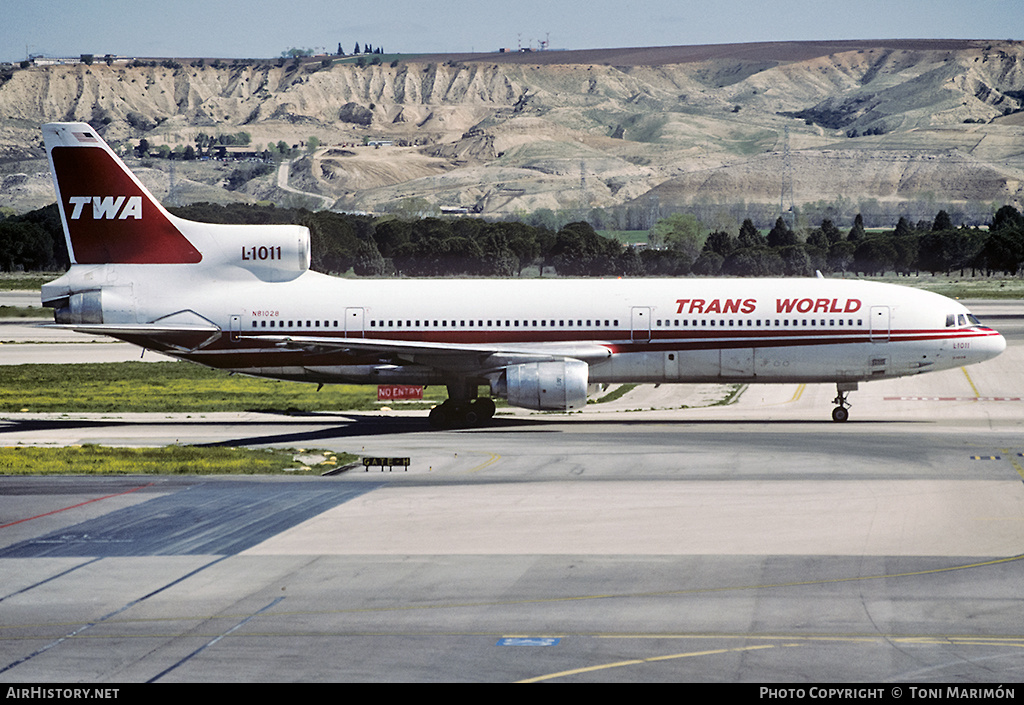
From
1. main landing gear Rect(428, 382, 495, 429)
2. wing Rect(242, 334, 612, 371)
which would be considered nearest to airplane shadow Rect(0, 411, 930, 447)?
main landing gear Rect(428, 382, 495, 429)

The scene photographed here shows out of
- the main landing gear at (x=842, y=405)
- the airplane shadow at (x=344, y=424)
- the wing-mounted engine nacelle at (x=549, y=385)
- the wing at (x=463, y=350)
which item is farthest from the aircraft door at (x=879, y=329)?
the wing-mounted engine nacelle at (x=549, y=385)

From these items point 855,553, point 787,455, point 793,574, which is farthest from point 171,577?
point 787,455

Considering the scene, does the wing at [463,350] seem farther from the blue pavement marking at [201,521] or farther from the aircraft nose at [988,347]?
the aircraft nose at [988,347]

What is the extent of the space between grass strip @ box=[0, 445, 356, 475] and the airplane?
22.5 ft

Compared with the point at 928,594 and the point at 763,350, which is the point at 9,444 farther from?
the point at 928,594

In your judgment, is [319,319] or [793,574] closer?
[793,574]

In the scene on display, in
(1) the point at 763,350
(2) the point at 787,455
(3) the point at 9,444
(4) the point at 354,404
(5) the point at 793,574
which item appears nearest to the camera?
(5) the point at 793,574

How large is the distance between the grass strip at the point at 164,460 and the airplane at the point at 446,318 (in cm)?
687

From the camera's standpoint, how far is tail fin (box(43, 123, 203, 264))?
45.5 metres

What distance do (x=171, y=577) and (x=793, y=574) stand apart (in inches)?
489

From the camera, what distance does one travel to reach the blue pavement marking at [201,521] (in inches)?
1001

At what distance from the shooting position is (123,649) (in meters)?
18.5

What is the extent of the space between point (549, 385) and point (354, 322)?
8.60 m

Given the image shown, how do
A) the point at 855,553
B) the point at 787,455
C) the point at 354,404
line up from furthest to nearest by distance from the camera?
1. the point at 354,404
2. the point at 787,455
3. the point at 855,553
